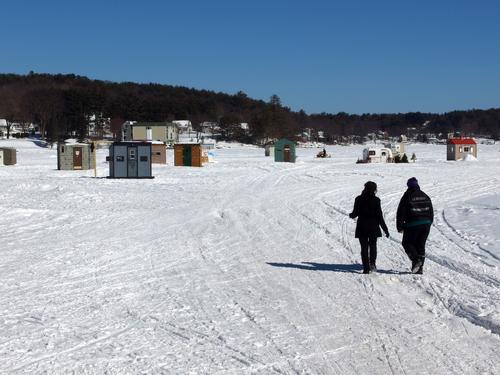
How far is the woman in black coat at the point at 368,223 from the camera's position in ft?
30.6

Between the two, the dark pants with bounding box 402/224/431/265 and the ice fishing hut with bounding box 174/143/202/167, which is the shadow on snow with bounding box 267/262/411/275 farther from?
the ice fishing hut with bounding box 174/143/202/167

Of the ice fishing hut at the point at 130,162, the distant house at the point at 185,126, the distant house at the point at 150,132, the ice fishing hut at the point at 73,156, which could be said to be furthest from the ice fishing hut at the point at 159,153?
the distant house at the point at 185,126

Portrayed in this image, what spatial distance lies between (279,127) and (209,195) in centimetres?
10814

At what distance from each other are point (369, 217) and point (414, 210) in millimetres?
620

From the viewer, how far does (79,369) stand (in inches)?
214

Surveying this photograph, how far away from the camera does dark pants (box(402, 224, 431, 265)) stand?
9.27 metres

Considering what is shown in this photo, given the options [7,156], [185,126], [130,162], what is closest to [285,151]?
[7,156]

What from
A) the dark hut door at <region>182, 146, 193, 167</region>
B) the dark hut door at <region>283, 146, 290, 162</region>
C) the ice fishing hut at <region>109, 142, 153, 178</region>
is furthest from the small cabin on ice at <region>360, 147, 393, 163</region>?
the ice fishing hut at <region>109, 142, 153, 178</region>

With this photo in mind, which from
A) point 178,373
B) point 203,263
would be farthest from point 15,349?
point 203,263

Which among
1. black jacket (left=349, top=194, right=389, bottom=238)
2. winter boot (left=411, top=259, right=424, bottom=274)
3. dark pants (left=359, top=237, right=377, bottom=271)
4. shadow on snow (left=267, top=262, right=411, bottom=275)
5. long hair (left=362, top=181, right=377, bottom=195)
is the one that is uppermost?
long hair (left=362, top=181, right=377, bottom=195)

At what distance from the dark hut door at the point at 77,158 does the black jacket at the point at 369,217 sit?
105 feet

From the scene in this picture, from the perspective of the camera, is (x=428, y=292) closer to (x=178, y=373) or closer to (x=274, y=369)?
(x=274, y=369)

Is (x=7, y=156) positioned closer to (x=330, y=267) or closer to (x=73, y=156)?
(x=73, y=156)

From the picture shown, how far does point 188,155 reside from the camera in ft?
143
